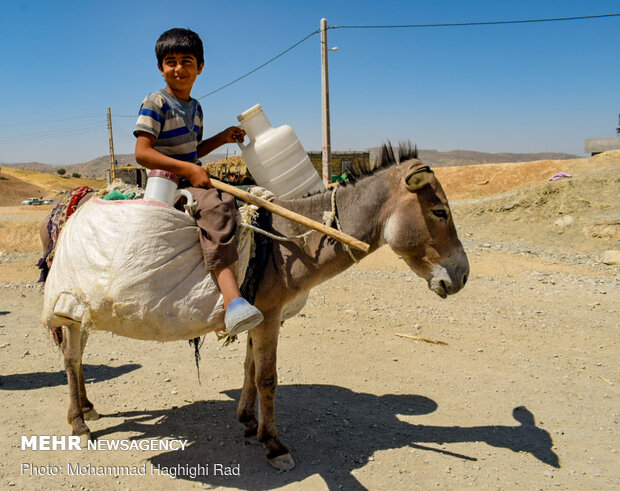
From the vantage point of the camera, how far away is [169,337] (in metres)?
2.80

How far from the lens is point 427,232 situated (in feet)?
10.1

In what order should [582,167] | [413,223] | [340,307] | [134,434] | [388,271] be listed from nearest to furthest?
[413,223] < [134,434] < [340,307] < [388,271] < [582,167]

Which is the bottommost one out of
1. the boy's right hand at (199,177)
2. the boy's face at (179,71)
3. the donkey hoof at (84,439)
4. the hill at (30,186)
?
the donkey hoof at (84,439)

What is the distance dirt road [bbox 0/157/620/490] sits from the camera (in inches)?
129

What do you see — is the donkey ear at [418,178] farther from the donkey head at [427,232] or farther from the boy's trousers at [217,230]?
the boy's trousers at [217,230]

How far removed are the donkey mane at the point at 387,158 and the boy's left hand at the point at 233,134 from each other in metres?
0.95

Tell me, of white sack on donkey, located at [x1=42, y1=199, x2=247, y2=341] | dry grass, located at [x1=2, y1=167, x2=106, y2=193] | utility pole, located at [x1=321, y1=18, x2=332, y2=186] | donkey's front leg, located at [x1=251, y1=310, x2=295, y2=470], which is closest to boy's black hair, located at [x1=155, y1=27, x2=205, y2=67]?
white sack on donkey, located at [x1=42, y1=199, x2=247, y2=341]

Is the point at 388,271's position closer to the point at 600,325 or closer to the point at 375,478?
the point at 600,325

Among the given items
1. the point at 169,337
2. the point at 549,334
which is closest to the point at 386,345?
the point at 549,334

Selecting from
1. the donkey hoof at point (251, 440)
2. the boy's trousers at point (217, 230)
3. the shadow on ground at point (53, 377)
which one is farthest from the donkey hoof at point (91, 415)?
the boy's trousers at point (217, 230)

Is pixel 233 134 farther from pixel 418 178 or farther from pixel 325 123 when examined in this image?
pixel 325 123

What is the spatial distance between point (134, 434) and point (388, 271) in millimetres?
6924

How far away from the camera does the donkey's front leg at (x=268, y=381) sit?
10.4 ft

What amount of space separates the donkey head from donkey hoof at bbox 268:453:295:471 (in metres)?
1.75
